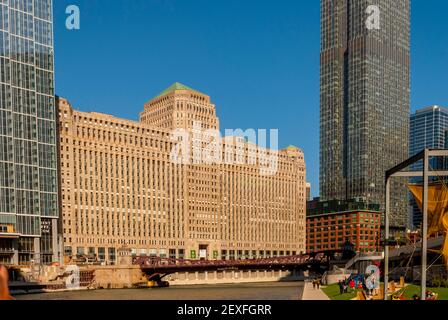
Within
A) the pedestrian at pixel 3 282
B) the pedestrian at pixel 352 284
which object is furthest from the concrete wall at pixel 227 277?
the pedestrian at pixel 3 282

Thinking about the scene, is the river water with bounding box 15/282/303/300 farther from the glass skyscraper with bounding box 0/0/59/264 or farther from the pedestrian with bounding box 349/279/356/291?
the glass skyscraper with bounding box 0/0/59/264

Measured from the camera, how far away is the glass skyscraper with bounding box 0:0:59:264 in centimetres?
12962

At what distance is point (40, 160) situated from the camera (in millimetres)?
139125

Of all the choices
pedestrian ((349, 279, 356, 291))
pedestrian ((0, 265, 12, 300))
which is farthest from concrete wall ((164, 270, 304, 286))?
pedestrian ((0, 265, 12, 300))

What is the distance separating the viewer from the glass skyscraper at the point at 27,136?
5103 inches

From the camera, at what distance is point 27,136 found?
136m

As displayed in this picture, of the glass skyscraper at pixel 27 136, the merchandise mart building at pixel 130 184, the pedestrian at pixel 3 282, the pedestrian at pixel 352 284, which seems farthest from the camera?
the merchandise mart building at pixel 130 184

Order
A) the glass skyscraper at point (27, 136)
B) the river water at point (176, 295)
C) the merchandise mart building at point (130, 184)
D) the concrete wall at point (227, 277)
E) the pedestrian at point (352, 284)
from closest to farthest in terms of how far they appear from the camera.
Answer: the pedestrian at point (352, 284) < the river water at point (176, 295) < the glass skyscraper at point (27, 136) < the concrete wall at point (227, 277) < the merchandise mart building at point (130, 184)

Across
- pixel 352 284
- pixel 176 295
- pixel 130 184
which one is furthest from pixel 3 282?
pixel 130 184

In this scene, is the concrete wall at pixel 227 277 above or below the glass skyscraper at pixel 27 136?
below

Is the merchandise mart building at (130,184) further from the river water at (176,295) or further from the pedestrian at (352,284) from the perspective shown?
the pedestrian at (352,284)
